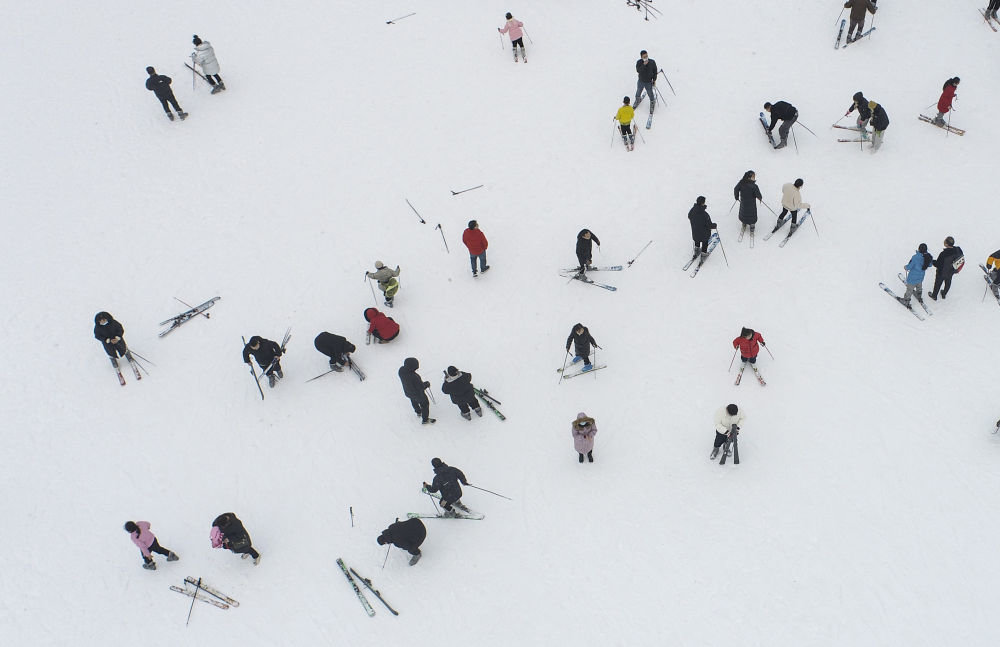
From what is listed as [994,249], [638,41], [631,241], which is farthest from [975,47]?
[631,241]

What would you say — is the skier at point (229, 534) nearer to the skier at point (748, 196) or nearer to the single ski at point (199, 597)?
the single ski at point (199, 597)

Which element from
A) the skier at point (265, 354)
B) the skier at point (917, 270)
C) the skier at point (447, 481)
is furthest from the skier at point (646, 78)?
the skier at point (447, 481)

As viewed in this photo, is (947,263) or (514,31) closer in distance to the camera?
(947,263)

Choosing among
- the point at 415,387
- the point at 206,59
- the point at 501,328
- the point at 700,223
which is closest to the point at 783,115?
the point at 700,223

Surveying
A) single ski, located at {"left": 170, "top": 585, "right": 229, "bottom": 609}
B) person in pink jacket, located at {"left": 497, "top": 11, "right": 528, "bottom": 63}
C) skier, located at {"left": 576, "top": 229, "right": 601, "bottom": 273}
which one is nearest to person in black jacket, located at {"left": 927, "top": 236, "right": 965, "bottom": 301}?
skier, located at {"left": 576, "top": 229, "right": 601, "bottom": 273}

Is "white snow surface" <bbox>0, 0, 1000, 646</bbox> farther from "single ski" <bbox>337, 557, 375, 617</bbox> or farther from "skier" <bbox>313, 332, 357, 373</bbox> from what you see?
"skier" <bbox>313, 332, 357, 373</bbox>

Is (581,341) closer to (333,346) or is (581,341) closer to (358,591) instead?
(333,346)
